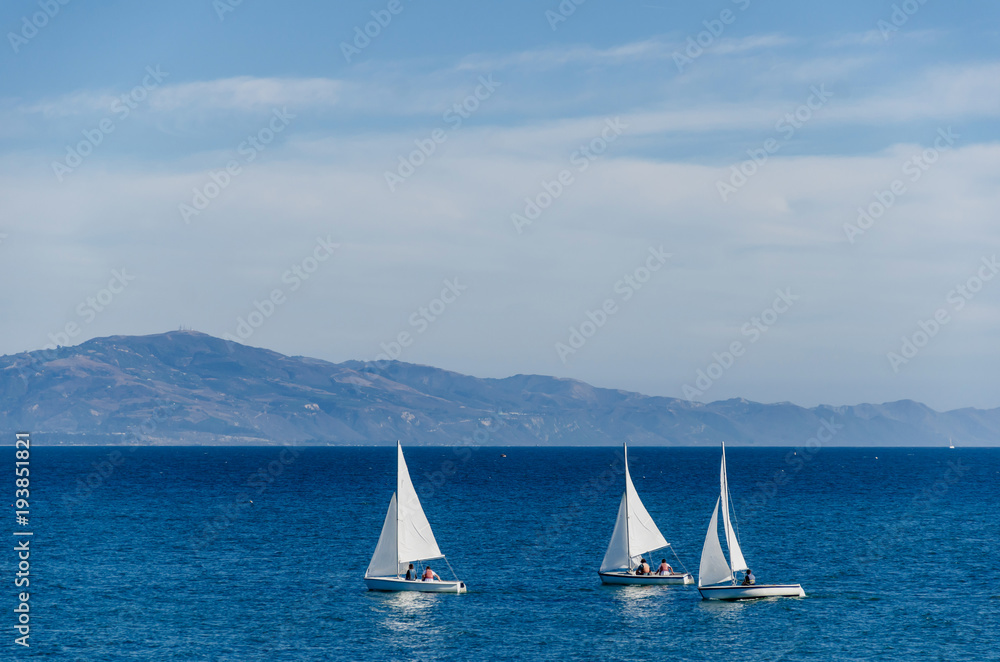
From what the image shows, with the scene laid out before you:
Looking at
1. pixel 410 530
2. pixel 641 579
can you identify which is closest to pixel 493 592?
pixel 410 530

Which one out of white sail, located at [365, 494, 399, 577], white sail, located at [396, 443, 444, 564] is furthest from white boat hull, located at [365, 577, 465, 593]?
white sail, located at [396, 443, 444, 564]

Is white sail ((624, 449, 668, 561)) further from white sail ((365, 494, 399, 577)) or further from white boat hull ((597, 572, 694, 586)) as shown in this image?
white sail ((365, 494, 399, 577))

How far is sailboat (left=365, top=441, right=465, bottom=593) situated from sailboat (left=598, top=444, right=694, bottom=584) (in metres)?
12.5

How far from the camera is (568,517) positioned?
129 meters

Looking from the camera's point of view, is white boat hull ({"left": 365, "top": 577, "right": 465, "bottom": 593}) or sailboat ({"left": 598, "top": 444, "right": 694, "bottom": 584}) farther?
sailboat ({"left": 598, "top": 444, "right": 694, "bottom": 584})

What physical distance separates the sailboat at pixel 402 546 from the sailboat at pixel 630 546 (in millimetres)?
12535

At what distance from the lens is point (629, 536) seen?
79.6 meters

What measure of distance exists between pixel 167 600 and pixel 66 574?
14400 millimetres

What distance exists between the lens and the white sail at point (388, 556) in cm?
7575

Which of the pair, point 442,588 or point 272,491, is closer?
point 442,588

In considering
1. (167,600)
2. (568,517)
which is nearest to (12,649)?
(167,600)

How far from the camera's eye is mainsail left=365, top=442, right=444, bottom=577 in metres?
75.6

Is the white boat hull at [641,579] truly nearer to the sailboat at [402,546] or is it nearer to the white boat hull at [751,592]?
the white boat hull at [751,592]

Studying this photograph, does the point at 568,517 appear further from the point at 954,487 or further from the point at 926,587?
the point at 954,487
